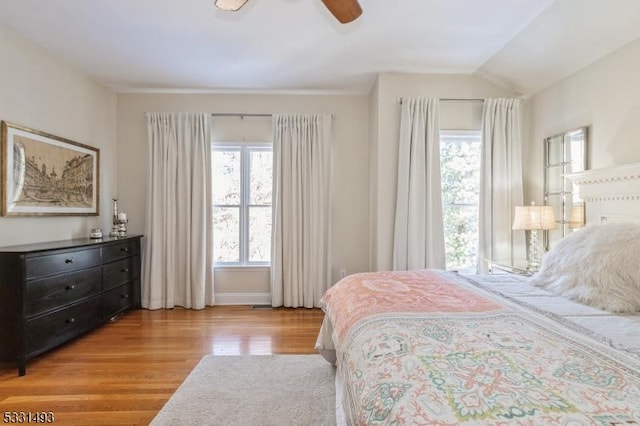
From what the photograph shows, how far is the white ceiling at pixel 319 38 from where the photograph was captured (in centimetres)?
244

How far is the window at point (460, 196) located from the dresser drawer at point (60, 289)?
373 centimetres

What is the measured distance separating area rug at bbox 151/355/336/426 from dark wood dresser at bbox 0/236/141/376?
4.17 ft

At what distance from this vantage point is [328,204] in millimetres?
4035

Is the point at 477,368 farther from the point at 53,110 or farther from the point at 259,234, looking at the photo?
→ the point at 53,110

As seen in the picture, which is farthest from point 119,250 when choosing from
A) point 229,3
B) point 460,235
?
point 460,235

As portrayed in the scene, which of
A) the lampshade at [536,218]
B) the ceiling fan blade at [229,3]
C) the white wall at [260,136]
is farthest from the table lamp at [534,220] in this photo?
the ceiling fan blade at [229,3]

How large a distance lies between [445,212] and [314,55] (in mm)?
2255

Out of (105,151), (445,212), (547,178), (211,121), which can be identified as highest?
(211,121)

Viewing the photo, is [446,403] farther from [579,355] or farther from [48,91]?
[48,91]

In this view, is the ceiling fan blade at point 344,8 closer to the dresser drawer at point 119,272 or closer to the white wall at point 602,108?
the white wall at point 602,108

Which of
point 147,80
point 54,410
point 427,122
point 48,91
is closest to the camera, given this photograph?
point 54,410

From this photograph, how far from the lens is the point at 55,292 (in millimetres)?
2635

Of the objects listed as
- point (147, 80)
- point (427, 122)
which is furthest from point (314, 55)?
point (147, 80)

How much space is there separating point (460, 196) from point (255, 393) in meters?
2.99
